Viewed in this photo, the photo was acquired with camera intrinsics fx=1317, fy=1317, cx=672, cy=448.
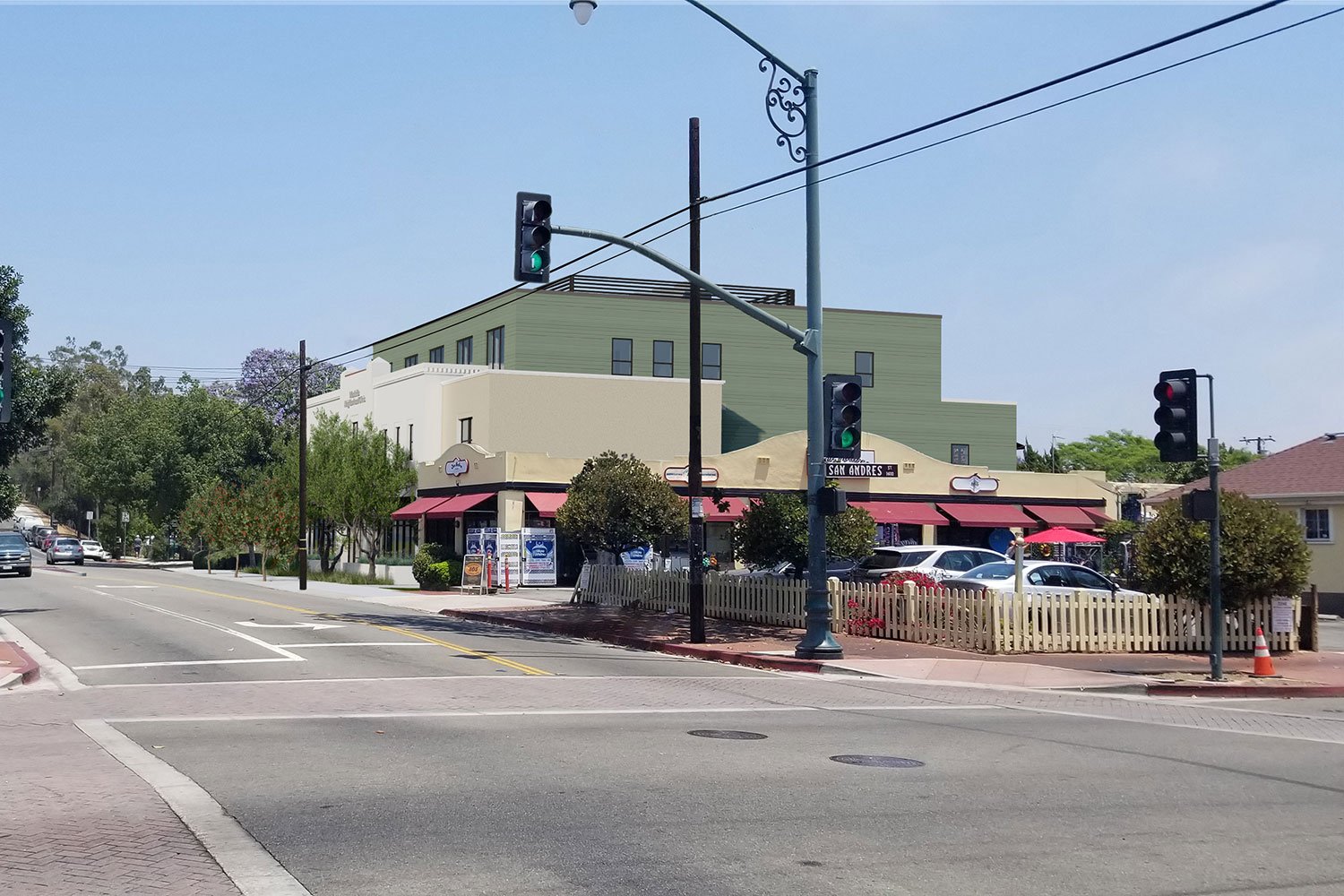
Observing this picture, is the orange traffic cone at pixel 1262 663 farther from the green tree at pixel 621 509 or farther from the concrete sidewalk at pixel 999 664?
the green tree at pixel 621 509

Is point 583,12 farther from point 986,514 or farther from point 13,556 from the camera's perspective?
point 13,556

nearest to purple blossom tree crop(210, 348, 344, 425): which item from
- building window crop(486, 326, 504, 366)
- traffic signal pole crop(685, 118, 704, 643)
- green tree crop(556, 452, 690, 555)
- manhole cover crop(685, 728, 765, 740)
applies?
building window crop(486, 326, 504, 366)

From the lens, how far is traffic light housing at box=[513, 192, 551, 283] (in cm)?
1778

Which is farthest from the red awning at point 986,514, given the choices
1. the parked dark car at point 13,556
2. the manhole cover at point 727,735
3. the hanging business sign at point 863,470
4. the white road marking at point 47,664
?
the manhole cover at point 727,735

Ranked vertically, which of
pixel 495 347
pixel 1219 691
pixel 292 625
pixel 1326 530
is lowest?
pixel 1219 691

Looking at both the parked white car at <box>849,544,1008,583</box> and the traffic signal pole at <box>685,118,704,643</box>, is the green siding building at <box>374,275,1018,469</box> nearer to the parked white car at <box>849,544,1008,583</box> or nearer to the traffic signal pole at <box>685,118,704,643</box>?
the parked white car at <box>849,544,1008,583</box>

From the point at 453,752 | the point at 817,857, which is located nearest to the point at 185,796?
the point at 453,752

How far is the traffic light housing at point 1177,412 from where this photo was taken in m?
18.1

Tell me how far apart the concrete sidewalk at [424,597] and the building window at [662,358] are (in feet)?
59.4

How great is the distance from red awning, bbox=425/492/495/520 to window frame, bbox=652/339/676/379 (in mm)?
13517

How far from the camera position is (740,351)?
2431 inches

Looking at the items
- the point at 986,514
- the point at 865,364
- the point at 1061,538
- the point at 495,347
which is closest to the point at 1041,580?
the point at 1061,538

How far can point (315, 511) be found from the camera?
52.2 metres

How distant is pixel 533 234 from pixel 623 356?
4188cm
